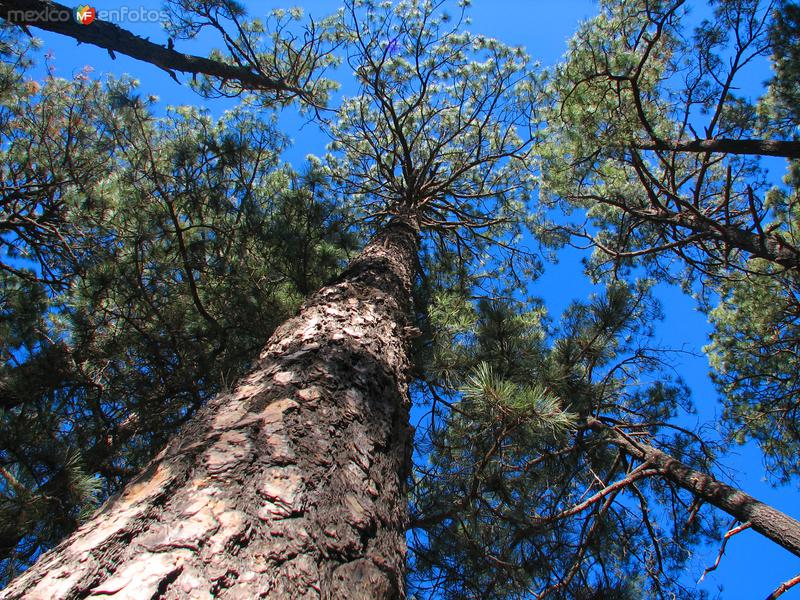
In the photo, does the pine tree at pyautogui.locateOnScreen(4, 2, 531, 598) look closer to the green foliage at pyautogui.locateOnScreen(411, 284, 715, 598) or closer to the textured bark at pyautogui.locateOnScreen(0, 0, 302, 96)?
the green foliage at pyautogui.locateOnScreen(411, 284, 715, 598)

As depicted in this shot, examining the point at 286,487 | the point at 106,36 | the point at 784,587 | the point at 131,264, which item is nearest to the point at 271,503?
the point at 286,487

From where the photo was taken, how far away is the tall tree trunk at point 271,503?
0.74m

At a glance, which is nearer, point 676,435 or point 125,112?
point 676,435

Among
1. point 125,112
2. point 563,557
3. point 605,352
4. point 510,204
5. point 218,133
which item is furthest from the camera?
point 510,204

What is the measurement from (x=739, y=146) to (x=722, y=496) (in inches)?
105

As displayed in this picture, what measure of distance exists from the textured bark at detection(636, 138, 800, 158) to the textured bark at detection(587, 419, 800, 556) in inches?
94.2

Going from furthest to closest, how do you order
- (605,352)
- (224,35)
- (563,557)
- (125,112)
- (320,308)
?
(125,112), (224,35), (605,352), (563,557), (320,308)

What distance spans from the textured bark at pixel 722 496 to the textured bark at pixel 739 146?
239cm

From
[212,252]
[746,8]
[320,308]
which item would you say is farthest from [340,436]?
[746,8]

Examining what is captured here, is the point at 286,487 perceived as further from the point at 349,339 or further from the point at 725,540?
the point at 725,540

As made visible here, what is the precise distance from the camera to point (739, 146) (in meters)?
3.70

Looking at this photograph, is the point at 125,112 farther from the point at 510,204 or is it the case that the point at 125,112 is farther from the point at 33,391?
the point at 510,204

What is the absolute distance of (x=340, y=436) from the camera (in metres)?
1.22

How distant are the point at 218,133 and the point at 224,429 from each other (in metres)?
4.25
